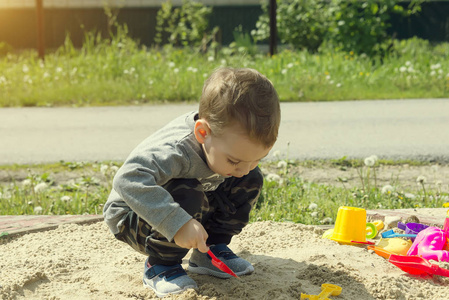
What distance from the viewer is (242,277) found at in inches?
98.0

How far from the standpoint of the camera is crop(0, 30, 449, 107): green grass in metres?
7.23

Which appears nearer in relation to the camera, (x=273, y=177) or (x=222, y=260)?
(x=222, y=260)

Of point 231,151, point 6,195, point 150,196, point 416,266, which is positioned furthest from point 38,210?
point 416,266

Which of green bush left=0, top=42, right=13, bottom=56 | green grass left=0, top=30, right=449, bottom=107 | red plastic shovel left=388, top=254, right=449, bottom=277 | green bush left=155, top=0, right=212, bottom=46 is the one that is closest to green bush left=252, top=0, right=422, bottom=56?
green grass left=0, top=30, right=449, bottom=107

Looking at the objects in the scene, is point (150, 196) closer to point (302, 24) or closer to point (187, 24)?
point (302, 24)

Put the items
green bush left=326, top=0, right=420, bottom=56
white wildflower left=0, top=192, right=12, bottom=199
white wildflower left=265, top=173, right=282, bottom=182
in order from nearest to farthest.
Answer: white wildflower left=0, top=192, right=12, bottom=199, white wildflower left=265, top=173, right=282, bottom=182, green bush left=326, top=0, right=420, bottom=56

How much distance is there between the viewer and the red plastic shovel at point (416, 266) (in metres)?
2.51

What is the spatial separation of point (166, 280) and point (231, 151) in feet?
1.86

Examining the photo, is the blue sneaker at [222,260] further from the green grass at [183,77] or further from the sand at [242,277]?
the green grass at [183,77]

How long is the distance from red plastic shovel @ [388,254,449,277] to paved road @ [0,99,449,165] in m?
1.94

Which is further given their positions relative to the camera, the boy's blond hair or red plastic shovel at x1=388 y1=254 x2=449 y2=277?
red plastic shovel at x1=388 y1=254 x2=449 y2=277

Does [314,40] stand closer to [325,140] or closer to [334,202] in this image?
[325,140]

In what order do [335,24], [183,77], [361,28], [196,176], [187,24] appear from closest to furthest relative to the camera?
[196,176] → [183,77] → [361,28] → [335,24] → [187,24]

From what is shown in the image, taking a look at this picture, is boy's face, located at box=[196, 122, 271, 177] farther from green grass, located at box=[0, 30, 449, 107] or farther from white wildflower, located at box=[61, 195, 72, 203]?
green grass, located at box=[0, 30, 449, 107]
